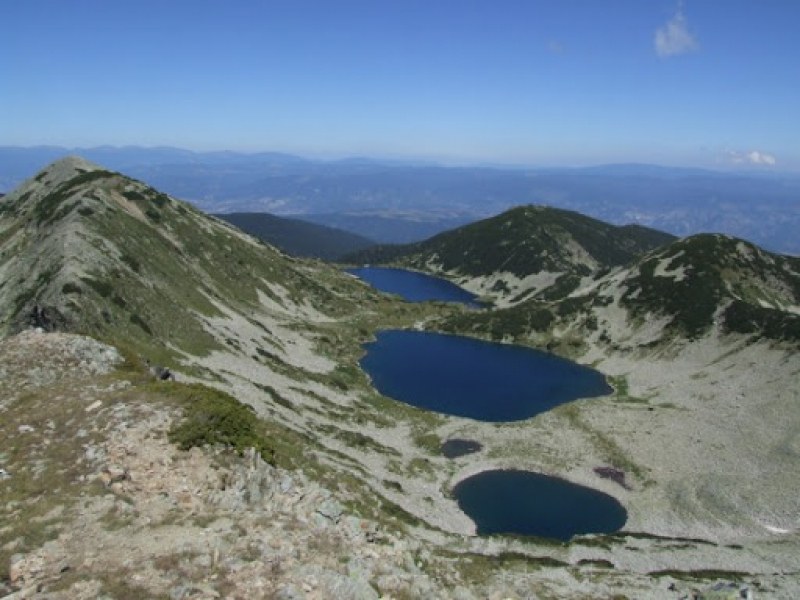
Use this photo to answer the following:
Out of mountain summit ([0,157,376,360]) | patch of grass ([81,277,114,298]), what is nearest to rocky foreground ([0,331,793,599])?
mountain summit ([0,157,376,360])

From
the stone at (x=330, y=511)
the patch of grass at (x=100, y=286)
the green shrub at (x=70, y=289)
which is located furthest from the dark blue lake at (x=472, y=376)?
the stone at (x=330, y=511)

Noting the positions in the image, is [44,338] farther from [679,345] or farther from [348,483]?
[679,345]

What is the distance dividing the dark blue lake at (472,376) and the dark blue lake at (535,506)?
26.0 meters

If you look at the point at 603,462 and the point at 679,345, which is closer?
the point at 603,462

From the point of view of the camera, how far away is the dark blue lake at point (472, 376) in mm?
121625

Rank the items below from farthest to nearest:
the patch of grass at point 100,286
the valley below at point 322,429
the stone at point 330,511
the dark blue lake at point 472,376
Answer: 1. the dark blue lake at point 472,376
2. the patch of grass at point 100,286
3. the stone at point 330,511
4. the valley below at point 322,429

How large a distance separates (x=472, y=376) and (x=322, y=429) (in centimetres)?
6209

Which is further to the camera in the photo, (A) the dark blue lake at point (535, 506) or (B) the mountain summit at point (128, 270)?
(B) the mountain summit at point (128, 270)

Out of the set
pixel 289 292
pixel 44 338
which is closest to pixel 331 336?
pixel 289 292

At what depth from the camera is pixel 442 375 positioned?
14088cm

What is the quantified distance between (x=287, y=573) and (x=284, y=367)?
89139 millimetres

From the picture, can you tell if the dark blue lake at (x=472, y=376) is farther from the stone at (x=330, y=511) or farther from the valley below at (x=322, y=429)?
the stone at (x=330, y=511)

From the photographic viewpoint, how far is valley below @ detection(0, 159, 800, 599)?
26094mm

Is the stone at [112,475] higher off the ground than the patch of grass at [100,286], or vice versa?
the stone at [112,475]
